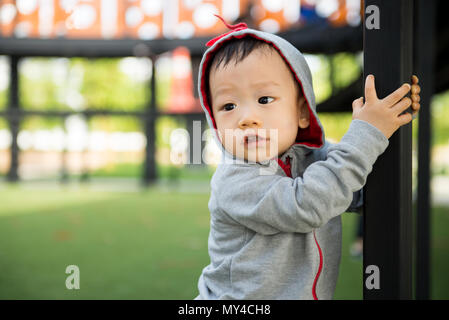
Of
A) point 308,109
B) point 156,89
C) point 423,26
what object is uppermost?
point 156,89

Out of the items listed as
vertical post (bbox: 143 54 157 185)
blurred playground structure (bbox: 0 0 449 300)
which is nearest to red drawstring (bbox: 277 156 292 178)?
blurred playground structure (bbox: 0 0 449 300)

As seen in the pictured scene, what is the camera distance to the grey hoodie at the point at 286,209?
3.29ft

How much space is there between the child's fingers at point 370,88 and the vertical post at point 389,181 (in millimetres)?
13

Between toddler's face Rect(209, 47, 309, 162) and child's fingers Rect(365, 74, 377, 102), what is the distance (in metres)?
0.21

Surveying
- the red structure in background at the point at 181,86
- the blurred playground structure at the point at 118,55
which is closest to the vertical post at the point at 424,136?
the blurred playground structure at the point at 118,55

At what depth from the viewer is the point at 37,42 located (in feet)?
35.7

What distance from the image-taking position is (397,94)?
3.25 ft

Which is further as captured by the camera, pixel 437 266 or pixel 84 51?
pixel 84 51

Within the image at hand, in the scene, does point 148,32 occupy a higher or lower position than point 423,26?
higher

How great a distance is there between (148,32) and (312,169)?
10.2 meters

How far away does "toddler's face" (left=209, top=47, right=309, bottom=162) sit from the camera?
1.10m

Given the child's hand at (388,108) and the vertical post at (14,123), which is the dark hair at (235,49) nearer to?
the child's hand at (388,108)
